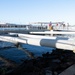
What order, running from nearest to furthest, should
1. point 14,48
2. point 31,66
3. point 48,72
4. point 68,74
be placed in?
point 68,74
point 48,72
point 31,66
point 14,48

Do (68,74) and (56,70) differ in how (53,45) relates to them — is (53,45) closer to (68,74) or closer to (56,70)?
(56,70)

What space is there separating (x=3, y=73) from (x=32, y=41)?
2.72 metres

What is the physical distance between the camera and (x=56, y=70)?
12031 millimetres

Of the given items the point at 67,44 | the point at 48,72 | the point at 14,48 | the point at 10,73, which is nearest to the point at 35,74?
the point at 48,72

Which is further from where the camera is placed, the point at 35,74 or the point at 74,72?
the point at 35,74

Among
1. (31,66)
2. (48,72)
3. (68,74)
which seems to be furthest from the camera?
(31,66)

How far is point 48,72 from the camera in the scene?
11.2 meters

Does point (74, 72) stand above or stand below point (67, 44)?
below

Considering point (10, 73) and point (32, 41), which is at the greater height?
point (32, 41)

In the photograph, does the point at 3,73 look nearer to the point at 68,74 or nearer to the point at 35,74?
the point at 35,74

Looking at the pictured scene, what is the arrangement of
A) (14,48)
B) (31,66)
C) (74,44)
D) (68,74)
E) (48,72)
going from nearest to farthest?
(68,74) → (48,72) → (74,44) → (31,66) → (14,48)

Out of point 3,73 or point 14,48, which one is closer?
point 3,73

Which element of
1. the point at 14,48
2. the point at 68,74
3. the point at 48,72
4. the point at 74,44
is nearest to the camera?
the point at 68,74

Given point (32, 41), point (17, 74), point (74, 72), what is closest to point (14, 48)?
point (32, 41)
